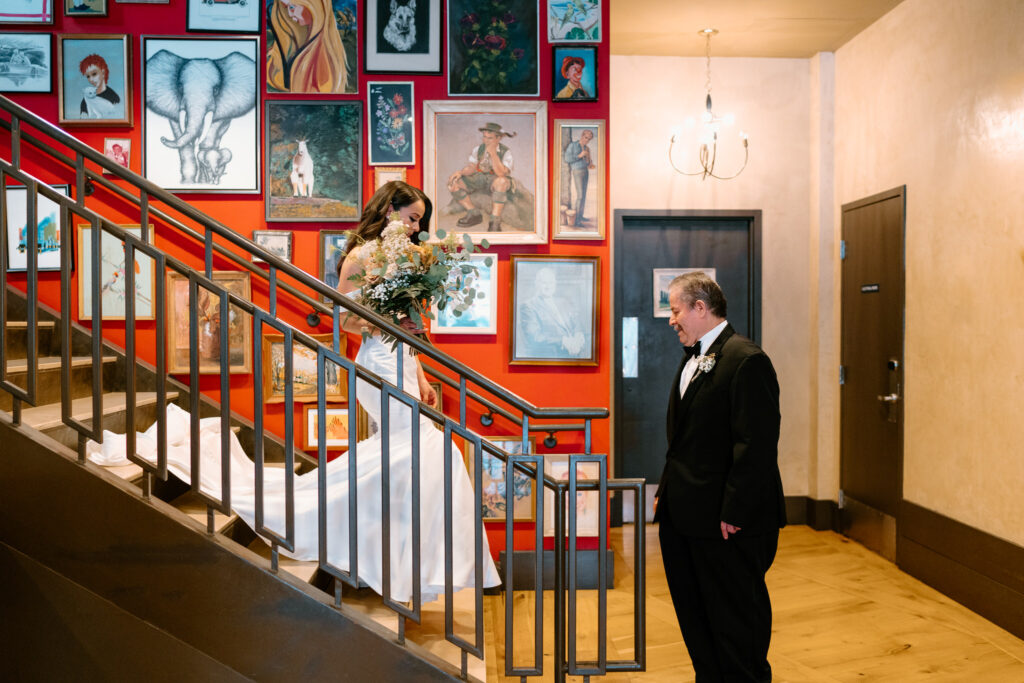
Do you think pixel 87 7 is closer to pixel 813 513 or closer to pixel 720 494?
pixel 720 494

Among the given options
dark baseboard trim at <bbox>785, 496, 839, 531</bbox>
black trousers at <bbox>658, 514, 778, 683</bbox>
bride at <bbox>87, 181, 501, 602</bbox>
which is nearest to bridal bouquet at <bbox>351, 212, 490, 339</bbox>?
bride at <bbox>87, 181, 501, 602</bbox>

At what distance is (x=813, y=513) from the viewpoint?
5.71m

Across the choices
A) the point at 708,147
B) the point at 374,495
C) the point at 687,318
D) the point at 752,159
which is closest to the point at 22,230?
the point at 374,495

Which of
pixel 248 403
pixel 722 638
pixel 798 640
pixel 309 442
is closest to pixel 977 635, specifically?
pixel 798 640

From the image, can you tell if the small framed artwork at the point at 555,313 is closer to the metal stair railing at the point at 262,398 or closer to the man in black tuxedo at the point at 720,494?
the man in black tuxedo at the point at 720,494

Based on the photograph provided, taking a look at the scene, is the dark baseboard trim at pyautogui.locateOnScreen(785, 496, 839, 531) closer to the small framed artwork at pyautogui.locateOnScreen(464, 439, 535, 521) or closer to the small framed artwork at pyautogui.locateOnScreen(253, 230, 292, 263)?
the small framed artwork at pyautogui.locateOnScreen(464, 439, 535, 521)

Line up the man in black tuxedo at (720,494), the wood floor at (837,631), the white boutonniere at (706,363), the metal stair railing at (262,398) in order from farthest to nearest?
1. the wood floor at (837,631)
2. the white boutonniere at (706,363)
3. the man in black tuxedo at (720,494)
4. the metal stair railing at (262,398)

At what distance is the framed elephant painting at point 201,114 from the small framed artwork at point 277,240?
0.24 meters

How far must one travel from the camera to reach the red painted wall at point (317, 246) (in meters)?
4.02

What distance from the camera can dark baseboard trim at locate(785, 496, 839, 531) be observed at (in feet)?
18.4

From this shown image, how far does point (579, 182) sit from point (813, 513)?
130 inches

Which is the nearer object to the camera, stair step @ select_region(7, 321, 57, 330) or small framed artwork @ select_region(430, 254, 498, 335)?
stair step @ select_region(7, 321, 57, 330)

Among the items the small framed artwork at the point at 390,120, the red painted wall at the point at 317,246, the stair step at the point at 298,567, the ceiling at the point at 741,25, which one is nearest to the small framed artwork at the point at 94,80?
the red painted wall at the point at 317,246

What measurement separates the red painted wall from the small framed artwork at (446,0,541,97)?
0.07 m
